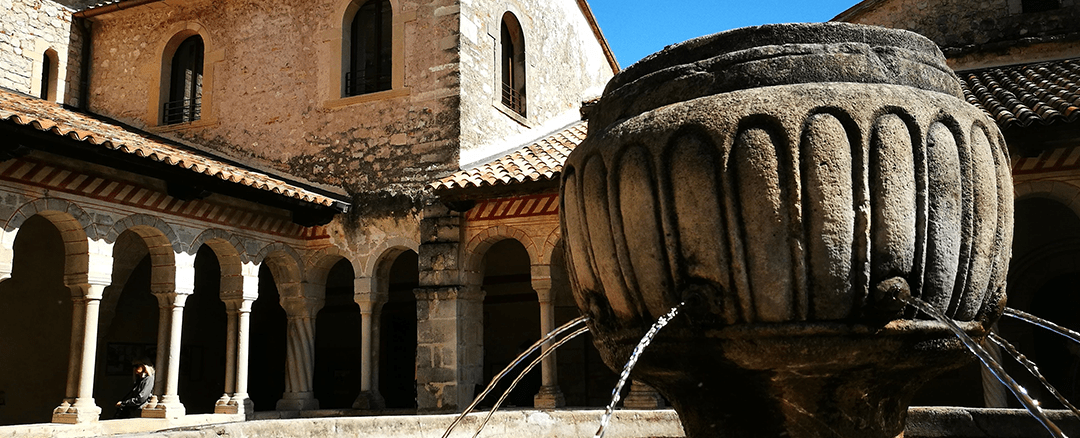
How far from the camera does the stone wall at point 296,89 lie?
10.6 metres

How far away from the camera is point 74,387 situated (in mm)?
8000

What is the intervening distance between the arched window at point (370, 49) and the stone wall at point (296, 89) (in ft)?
1.09

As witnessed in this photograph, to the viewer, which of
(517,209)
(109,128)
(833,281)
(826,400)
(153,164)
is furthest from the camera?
(109,128)

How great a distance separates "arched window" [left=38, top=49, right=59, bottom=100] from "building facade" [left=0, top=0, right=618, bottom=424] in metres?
0.03

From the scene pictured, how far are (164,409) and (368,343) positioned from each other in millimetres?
2348

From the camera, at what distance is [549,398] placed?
904 centimetres

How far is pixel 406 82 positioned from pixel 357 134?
3.05ft

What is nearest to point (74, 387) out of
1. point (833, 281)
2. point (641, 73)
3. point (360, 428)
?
point (360, 428)

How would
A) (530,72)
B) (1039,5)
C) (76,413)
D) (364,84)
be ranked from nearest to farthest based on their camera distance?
(76,413)
(1039,5)
(364,84)
(530,72)

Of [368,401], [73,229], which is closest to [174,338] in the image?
[73,229]

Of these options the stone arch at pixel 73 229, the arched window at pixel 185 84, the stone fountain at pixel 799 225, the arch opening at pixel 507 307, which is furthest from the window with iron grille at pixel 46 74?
the stone fountain at pixel 799 225

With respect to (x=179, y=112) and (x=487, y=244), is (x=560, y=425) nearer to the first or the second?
(x=487, y=244)

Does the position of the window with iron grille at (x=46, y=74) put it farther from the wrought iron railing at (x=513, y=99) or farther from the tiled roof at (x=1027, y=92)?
the tiled roof at (x=1027, y=92)

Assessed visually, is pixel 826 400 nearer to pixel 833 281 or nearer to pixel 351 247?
pixel 833 281
